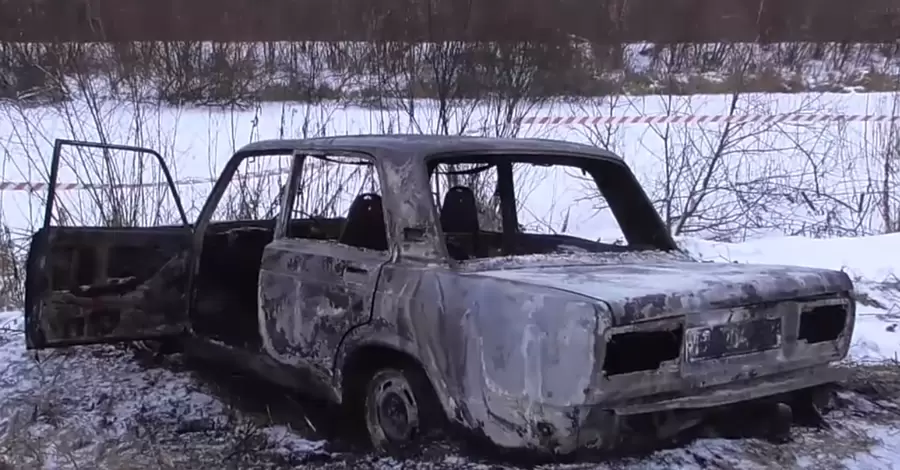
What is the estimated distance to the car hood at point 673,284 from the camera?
3.28 m

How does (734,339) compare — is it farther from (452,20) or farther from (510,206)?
(452,20)

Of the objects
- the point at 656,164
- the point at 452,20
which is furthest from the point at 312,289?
the point at 656,164

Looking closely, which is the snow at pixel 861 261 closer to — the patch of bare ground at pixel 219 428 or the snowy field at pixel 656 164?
the patch of bare ground at pixel 219 428

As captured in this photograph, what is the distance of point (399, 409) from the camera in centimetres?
405

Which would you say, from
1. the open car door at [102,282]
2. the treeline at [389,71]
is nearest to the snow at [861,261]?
the treeline at [389,71]

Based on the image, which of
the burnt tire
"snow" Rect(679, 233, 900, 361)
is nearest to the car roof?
the burnt tire

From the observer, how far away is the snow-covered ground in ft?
13.5

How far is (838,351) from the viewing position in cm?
389

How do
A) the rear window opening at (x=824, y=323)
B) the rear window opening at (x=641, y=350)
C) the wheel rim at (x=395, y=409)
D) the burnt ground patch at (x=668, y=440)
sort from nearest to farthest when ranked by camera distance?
the rear window opening at (x=641, y=350)
the burnt ground patch at (x=668, y=440)
the rear window opening at (x=824, y=323)
the wheel rim at (x=395, y=409)

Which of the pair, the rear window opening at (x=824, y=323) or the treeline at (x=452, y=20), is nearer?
the rear window opening at (x=824, y=323)

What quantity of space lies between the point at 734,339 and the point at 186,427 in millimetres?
2622

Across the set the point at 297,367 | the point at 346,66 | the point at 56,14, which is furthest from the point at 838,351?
the point at 56,14

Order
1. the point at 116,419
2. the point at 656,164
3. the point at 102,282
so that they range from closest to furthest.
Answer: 1. the point at 116,419
2. the point at 102,282
3. the point at 656,164

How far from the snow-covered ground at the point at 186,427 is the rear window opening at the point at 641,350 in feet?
2.45
